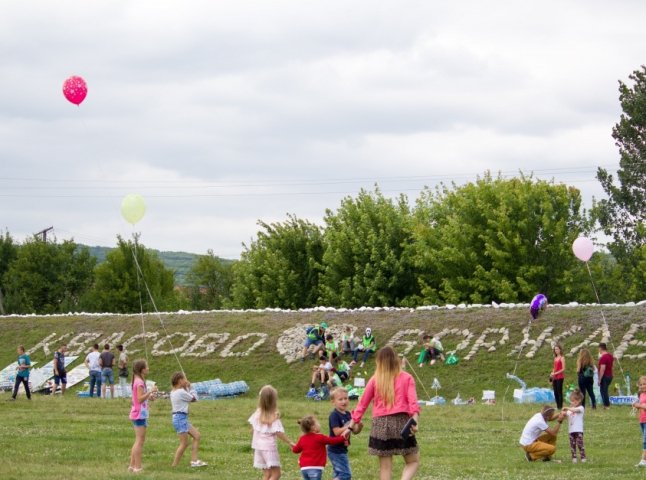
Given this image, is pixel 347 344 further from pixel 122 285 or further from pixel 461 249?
pixel 122 285

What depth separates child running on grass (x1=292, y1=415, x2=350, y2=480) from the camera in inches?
515

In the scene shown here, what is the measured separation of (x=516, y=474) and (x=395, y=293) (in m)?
53.3

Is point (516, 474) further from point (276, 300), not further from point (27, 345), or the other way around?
point (276, 300)

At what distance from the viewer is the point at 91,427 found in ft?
81.5

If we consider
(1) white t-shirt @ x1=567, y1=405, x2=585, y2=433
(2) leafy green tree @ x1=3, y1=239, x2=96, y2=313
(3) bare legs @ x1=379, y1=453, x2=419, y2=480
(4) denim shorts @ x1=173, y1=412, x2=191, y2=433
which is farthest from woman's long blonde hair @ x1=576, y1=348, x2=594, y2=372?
(2) leafy green tree @ x1=3, y1=239, x2=96, y2=313

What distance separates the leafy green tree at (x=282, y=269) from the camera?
77.5 m

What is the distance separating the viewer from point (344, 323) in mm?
46000

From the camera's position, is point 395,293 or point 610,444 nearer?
point 610,444

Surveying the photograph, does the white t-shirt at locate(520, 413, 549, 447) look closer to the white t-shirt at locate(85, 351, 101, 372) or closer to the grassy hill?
the grassy hill

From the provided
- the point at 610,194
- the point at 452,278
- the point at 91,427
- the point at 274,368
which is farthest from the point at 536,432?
the point at 610,194

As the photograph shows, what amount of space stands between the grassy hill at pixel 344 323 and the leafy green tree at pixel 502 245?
1794 centimetres

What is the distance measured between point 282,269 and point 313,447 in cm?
6501

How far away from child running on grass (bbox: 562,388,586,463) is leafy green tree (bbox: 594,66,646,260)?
195 ft

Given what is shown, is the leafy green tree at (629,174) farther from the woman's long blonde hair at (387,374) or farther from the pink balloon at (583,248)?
the woman's long blonde hair at (387,374)
